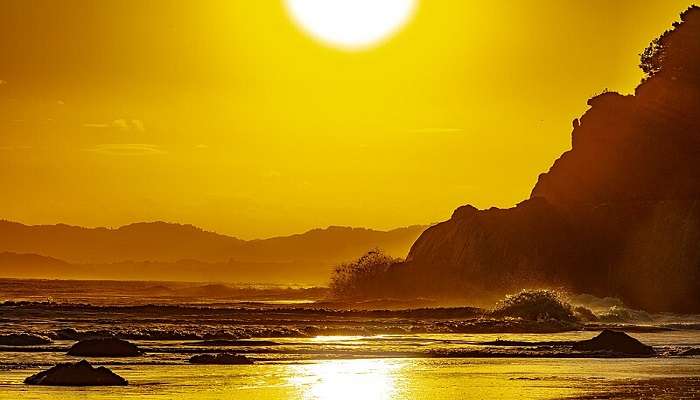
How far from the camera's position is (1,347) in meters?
47.7

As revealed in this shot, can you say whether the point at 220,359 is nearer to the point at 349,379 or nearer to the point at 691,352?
the point at 349,379

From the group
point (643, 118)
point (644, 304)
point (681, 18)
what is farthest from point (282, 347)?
point (681, 18)

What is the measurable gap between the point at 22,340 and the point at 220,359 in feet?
35.9

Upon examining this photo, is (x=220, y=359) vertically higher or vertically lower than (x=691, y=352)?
lower

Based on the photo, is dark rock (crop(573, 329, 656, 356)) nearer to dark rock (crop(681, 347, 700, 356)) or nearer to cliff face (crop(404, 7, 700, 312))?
dark rock (crop(681, 347, 700, 356))

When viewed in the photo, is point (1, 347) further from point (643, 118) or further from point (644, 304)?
point (643, 118)

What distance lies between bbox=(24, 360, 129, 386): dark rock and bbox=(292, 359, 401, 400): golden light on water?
4592 millimetres

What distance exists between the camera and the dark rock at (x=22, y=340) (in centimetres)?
4944

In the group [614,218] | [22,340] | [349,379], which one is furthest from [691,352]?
[614,218]

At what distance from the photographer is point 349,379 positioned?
3684 centimetres

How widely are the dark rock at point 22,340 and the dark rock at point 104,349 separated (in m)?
5.46

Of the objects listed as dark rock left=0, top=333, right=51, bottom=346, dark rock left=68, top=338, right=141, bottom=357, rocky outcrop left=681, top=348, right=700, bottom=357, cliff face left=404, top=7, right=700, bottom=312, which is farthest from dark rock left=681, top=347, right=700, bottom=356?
cliff face left=404, top=7, right=700, bottom=312

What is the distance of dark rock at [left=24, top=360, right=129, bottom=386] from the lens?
1351 inches

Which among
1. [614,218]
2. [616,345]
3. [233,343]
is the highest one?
[614,218]
